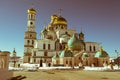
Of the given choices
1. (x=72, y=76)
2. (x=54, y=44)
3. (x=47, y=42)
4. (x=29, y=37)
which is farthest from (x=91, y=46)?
(x=72, y=76)

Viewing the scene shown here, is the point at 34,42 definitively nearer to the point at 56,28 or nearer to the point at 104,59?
the point at 56,28

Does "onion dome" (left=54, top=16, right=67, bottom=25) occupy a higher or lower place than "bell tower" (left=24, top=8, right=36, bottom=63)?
higher

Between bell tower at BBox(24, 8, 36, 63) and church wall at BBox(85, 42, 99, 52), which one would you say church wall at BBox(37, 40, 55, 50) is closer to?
bell tower at BBox(24, 8, 36, 63)

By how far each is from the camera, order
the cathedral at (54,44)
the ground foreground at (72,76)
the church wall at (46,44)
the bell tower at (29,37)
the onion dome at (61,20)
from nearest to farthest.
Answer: the ground foreground at (72,76) → the cathedral at (54,44) → the church wall at (46,44) → the bell tower at (29,37) → the onion dome at (61,20)

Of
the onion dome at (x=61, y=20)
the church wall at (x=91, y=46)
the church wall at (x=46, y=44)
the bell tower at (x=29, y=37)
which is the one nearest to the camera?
the church wall at (x=46, y=44)

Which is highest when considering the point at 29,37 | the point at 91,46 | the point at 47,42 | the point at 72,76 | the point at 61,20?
the point at 61,20

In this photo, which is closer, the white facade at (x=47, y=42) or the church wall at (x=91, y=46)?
the white facade at (x=47, y=42)

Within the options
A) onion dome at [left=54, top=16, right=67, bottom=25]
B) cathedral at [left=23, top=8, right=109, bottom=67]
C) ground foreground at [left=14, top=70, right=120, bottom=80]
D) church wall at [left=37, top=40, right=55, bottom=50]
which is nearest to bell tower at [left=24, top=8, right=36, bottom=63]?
Result: cathedral at [left=23, top=8, right=109, bottom=67]

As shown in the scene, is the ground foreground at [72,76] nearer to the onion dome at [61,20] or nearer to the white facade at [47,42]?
the white facade at [47,42]

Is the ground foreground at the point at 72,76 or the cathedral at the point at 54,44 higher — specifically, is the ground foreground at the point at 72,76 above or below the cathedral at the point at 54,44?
below

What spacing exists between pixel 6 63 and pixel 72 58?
29.4m

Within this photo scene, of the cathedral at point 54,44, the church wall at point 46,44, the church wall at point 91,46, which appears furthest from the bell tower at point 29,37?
the church wall at point 91,46

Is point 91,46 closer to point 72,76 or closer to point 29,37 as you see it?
point 29,37

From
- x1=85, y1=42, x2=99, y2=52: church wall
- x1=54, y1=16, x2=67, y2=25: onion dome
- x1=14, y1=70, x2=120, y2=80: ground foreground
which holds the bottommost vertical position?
x1=14, y1=70, x2=120, y2=80: ground foreground
